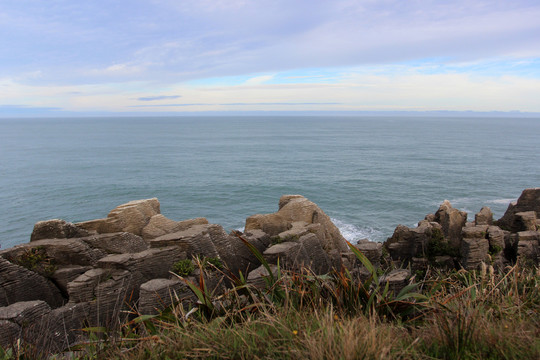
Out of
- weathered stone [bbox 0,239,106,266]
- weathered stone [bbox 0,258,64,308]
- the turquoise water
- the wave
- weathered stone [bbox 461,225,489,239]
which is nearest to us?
weathered stone [bbox 0,258,64,308]

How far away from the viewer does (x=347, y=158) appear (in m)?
96.2

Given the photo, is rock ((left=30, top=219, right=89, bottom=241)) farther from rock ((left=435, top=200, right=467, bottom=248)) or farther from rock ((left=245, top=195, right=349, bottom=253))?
rock ((left=435, top=200, right=467, bottom=248))

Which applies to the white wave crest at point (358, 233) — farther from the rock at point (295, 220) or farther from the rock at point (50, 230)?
the rock at point (50, 230)

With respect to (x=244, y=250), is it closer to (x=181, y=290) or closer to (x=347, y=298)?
(x=181, y=290)

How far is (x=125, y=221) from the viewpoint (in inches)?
738

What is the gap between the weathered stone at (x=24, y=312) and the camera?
31.8 ft

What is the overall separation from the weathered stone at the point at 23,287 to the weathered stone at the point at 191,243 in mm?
3460

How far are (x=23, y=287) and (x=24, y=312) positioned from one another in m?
2.74

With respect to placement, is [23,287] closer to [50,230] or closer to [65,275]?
[65,275]

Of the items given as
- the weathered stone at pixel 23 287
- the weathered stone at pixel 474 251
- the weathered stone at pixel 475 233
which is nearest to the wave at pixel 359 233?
the weathered stone at pixel 475 233

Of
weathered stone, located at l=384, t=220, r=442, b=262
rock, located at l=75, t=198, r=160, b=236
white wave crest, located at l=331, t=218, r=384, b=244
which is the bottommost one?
white wave crest, located at l=331, t=218, r=384, b=244

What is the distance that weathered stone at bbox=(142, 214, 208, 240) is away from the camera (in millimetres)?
18562

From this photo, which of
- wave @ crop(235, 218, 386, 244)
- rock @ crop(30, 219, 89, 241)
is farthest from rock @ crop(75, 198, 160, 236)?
wave @ crop(235, 218, 386, 244)

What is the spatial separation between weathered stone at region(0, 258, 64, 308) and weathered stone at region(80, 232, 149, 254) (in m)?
2.29
